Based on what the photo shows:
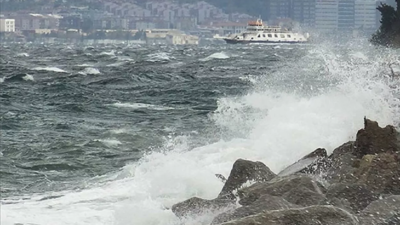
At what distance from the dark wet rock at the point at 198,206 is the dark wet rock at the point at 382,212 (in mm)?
1850

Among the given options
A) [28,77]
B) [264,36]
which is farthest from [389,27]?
[264,36]

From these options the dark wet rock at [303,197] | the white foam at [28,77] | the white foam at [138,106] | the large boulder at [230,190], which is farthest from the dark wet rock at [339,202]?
the white foam at [28,77]

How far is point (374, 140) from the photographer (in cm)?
933

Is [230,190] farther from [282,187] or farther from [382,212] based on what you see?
[382,212]

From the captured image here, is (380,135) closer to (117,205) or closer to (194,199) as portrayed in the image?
(194,199)

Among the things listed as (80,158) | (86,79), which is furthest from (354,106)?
(86,79)

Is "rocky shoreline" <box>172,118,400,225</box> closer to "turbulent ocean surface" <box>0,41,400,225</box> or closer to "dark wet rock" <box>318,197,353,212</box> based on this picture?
"dark wet rock" <box>318,197,353,212</box>

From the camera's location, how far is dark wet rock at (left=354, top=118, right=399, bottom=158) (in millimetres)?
9258

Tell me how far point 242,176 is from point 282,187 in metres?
1.21

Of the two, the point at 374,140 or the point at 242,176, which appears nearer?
the point at 242,176

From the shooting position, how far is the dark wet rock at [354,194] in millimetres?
7348

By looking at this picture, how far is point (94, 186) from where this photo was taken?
11.9 m

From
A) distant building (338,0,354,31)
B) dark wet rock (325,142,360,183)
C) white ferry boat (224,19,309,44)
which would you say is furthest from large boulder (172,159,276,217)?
distant building (338,0,354,31)

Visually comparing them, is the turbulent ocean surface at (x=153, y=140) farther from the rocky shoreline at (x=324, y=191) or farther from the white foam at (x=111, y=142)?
the rocky shoreline at (x=324, y=191)
